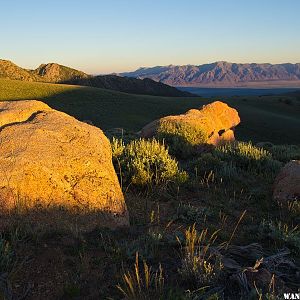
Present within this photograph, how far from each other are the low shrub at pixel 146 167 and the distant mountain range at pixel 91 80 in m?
126

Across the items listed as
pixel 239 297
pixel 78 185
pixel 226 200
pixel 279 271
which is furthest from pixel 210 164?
pixel 239 297

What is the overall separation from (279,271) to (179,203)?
2.93 m

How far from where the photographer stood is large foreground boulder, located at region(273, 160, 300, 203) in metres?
8.06

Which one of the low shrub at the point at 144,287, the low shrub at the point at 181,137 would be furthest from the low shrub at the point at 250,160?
the low shrub at the point at 144,287

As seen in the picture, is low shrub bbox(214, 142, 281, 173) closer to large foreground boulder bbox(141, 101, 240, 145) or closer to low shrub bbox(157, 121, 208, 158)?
low shrub bbox(157, 121, 208, 158)

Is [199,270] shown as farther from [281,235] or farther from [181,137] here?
[181,137]

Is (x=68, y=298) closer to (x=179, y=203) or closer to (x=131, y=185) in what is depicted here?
(x=179, y=203)

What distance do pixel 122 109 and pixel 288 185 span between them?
4085cm

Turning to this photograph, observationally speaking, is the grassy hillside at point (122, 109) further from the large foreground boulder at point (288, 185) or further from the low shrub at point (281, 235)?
the low shrub at point (281, 235)

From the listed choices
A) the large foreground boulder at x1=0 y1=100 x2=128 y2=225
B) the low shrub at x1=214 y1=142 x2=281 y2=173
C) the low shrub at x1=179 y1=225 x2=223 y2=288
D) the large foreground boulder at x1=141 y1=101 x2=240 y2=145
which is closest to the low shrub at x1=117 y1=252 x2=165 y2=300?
the low shrub at x1=179 y1=225 x2=223 y2=288

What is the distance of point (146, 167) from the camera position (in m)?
8.75

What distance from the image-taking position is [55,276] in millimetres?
4586

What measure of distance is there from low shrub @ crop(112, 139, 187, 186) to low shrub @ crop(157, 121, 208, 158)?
323 centimetres

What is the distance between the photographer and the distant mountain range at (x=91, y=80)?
5251 inches
